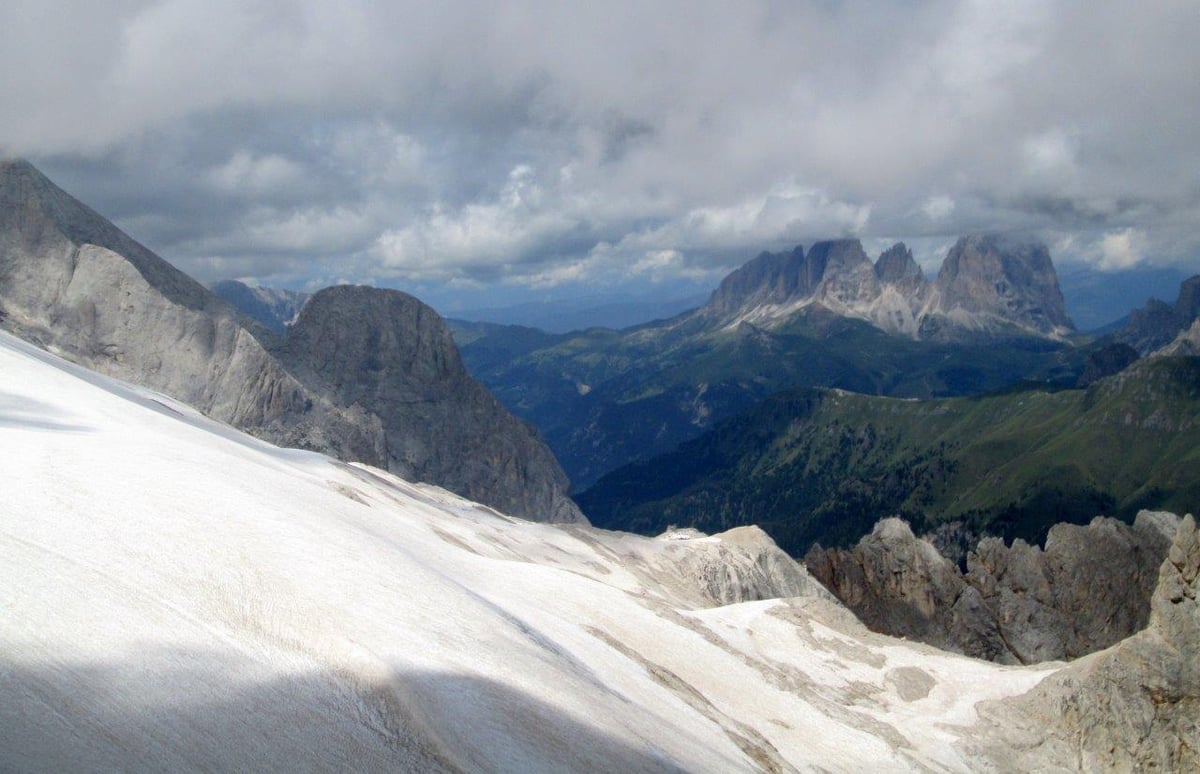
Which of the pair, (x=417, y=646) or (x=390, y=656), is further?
(x=417, y=646)

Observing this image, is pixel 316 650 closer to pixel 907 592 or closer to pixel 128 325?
pixel 907 592

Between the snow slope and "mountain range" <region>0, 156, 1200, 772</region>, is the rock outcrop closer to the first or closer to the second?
"mountain range" <region>0, 156, 1200, 772</region>

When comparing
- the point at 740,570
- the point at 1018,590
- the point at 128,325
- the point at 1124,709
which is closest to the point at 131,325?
the point at 128,325

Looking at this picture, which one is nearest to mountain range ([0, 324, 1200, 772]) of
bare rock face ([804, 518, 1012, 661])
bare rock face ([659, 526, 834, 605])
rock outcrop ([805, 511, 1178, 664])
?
bare rock face ([659, 526, 834, 605])

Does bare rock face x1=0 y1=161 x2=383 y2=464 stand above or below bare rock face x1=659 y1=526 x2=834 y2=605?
above

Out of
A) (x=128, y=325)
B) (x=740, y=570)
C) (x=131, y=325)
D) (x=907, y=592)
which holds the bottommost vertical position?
(x=740, y=570)

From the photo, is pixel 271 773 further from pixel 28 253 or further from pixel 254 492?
pixel 28 253

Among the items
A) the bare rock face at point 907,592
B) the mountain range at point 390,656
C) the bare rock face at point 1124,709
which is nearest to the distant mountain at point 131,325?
the mountain range at point 390,656

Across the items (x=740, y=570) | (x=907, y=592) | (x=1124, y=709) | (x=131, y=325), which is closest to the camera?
(x=1124, y=709)
